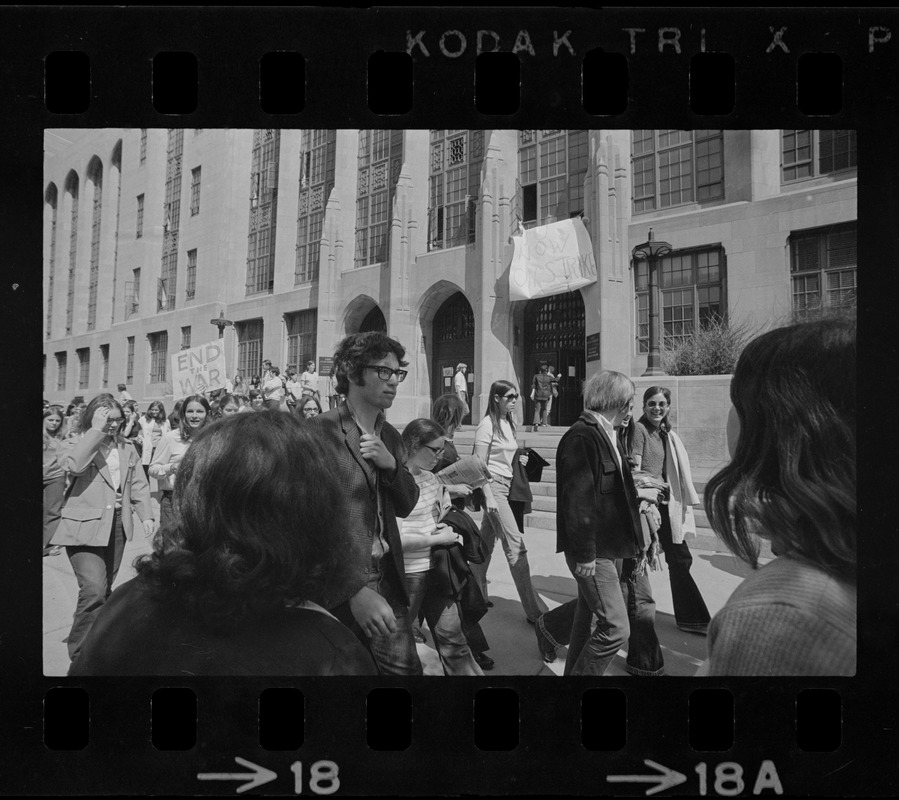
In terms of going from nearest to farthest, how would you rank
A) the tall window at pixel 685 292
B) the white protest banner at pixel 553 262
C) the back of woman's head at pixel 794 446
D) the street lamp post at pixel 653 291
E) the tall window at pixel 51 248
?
the back of woman's head at pixel 794 446, the tall window at pixel 51 248, the tall window at pixel 685 292, the street lamp post at pixel 653 291, the white protest banner at pixel 553 262

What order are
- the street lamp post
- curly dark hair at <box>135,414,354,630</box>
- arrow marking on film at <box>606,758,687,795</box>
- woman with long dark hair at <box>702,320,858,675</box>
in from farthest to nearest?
the street lamp post < arrow marking on film at <box>606,758,687,795</box> < curly dark hair at <box>135,414,354,630</box> < woman with long dark hair at <box>702,320,858,675</box>

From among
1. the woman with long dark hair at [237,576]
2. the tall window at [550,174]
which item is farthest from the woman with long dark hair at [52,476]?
the tall window at [550,174]

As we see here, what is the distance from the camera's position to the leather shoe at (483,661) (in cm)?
285

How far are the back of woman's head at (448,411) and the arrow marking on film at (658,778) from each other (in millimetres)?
1978

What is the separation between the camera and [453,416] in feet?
9.36

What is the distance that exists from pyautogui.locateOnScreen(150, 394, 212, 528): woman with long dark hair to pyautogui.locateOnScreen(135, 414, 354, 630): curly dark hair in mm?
569

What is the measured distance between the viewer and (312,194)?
3207 mm

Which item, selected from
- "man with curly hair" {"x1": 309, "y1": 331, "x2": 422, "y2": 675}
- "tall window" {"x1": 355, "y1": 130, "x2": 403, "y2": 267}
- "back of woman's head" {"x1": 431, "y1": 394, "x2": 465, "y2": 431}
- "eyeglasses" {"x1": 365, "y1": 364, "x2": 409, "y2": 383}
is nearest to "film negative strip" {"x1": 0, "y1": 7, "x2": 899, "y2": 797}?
"tall window" {"x1": 355, "y1": 130, "x2": 403, "y2": 267}

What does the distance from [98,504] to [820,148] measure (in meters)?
4.36

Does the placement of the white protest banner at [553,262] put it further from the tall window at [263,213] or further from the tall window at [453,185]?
the tall window at [263,213]

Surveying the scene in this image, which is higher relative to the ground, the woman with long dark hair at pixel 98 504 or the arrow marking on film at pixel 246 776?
the woman with long dark hair at pixel 98 504

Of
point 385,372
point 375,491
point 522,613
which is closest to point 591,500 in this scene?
point 522,613

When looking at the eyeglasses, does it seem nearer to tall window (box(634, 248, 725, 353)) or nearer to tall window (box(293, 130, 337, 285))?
tall window (box(293, 130, 337, 285))

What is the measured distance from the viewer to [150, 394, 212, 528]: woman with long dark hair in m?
2.72
